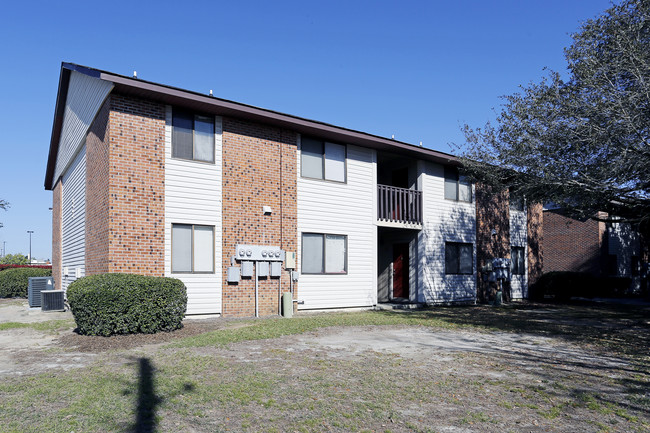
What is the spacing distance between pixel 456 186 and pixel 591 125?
28.5ft

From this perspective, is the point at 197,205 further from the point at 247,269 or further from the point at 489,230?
the point at 489,230

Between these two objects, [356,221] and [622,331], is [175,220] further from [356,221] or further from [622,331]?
[622,331]

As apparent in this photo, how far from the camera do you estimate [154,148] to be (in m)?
12.7

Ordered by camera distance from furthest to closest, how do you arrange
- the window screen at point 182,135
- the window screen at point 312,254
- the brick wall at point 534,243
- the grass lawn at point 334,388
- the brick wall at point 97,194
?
the brick wall at point 534,243 < the window screen at point 312,254 < the window screen at point 182,135 < the brick wall at point 97,194 < the grass lawn at point 334,388

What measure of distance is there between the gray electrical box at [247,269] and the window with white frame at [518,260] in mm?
13168

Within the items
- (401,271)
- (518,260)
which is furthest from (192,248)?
(518,260)

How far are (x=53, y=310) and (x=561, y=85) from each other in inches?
658

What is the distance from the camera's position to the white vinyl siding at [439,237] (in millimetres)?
18375

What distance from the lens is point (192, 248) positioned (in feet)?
43.4

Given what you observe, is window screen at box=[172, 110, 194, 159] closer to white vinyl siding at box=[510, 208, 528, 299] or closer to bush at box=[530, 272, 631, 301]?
white vinyl siding at box=[510, 208, 528, 299]

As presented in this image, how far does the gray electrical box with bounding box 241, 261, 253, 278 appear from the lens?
45.6 feet

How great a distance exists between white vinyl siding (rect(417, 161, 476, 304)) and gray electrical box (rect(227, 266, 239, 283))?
7.48 meters

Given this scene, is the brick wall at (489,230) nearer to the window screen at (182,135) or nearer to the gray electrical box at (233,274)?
the gray electrical box at (233,274)

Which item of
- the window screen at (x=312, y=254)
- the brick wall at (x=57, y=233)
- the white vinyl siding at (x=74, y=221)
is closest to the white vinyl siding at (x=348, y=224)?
the window screen at (x=312, y=254)
